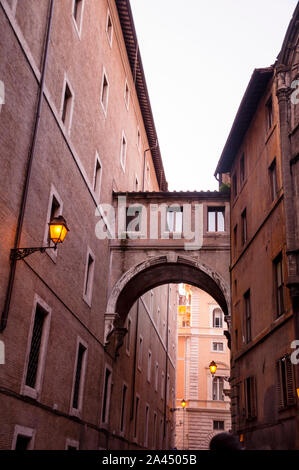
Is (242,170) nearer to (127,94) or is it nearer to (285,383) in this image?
(127,94)

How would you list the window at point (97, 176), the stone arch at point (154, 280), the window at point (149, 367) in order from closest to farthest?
1. the window at point (97, 176)
2. the stone arch at point (154, 280)
3. the window at point (149, 367)

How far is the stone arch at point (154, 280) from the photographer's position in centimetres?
2161

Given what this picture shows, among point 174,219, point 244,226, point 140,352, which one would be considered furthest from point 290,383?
point 140,352

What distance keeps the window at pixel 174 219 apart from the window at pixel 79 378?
709 cm

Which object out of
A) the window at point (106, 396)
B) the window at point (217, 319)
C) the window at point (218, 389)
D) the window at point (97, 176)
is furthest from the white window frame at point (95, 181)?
the window at point (217, 319)

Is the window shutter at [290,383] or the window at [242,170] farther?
the window at [242,170]

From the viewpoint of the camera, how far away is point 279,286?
1509 centimetres

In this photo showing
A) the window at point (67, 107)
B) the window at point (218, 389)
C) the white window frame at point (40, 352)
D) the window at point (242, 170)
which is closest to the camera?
the white window frame at point (40, 352)

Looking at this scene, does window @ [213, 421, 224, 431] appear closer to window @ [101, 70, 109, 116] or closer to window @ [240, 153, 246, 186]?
window @ [240, 153, 246, 186]

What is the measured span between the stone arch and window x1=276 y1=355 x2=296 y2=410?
709 centimetres

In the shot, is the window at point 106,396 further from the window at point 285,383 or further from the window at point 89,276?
the window at point 285,383

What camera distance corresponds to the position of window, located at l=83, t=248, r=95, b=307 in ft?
61.5

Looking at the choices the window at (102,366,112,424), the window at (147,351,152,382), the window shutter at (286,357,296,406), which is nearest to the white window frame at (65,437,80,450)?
the window at (102,366,112,424)
